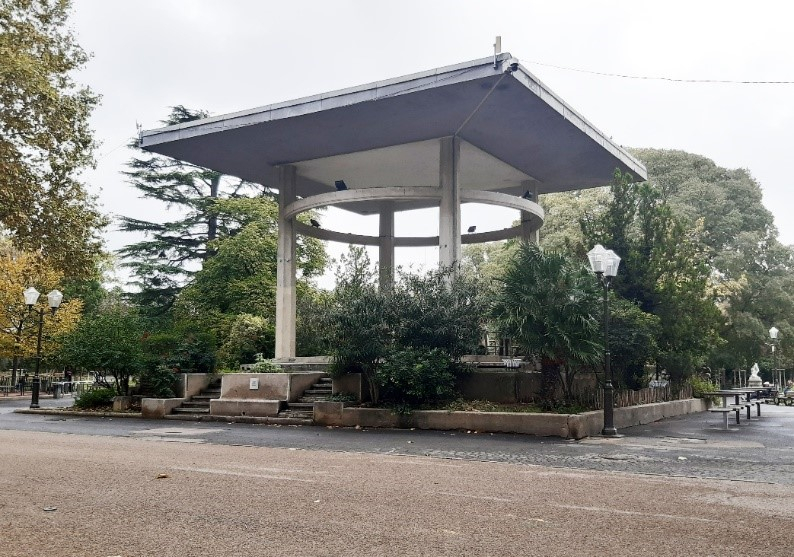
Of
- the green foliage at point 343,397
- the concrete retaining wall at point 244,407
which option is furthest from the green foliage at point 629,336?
the concrete retaining wall at point 244,407

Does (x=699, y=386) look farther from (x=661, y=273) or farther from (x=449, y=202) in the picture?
(x=449, y=202)

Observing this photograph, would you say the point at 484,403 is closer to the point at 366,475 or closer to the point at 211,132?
the point at 366,475

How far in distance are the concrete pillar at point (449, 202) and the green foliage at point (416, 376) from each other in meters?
6.66

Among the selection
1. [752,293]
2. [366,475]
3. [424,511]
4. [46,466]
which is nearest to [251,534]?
[424,511]

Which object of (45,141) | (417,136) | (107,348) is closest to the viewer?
(45,141)

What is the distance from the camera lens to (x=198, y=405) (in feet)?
65.9

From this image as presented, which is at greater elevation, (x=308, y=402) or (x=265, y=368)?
(x=265, y=368)

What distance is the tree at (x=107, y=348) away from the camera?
67.6 ft

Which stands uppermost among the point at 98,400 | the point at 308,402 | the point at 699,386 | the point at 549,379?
the point at 549,379

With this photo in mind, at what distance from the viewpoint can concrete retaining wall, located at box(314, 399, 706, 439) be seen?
14227 mm

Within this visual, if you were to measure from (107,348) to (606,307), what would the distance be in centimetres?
1375

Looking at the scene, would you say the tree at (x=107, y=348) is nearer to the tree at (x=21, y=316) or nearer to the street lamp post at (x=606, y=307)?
the street lamp post at (x=606, y=307)

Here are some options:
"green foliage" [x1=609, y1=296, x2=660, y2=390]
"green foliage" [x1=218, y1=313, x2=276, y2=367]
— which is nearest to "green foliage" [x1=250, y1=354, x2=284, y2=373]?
"green foliage" [x1=218, y1=313, x2=276, y2=367]

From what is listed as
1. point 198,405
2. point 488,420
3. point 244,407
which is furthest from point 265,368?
point 488,420
